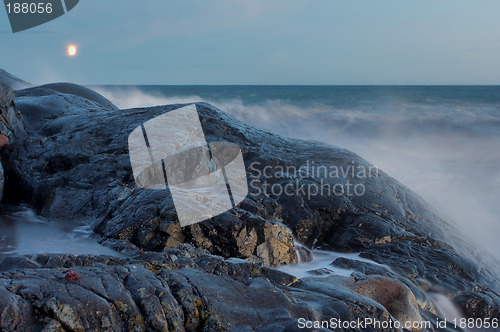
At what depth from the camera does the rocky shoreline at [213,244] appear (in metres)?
2.82

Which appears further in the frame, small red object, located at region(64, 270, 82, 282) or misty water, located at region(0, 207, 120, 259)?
misty water, located at region(0, 207, 120, 259)

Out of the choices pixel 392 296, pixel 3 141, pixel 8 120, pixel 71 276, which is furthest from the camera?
pixel 8 120

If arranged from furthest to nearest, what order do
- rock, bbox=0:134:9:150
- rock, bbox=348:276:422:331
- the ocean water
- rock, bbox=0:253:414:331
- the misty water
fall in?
the ocean water
rock, bbox=0:134:9:150
the misty water
rock, bbox=348:276:422:331
rock, bbox=0:253:414:331

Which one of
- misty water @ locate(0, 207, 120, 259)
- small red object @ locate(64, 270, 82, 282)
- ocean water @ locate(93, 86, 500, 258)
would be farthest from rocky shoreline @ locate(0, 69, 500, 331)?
ocean water @ locate(93, 86, 500, 258)

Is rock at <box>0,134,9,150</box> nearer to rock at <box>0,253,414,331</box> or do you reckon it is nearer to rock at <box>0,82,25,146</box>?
rock at <box>0,82,25,146</box>

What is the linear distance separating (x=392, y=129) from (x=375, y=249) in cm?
2061

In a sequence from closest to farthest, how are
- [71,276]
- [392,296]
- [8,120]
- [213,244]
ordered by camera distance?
[71,276], [392,296], [213,244], [8,120]

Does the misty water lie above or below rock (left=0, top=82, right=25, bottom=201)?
below

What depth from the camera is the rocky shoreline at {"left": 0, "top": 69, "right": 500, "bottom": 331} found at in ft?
9.25

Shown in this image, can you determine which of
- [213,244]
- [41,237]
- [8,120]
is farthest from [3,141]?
[213,244]

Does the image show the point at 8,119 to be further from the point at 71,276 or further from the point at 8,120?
the point at 71,276

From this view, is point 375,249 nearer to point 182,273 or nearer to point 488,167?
point 182,273

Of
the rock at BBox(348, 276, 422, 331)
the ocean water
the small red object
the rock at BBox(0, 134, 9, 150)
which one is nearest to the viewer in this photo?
the small red object

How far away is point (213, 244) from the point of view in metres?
5.12
